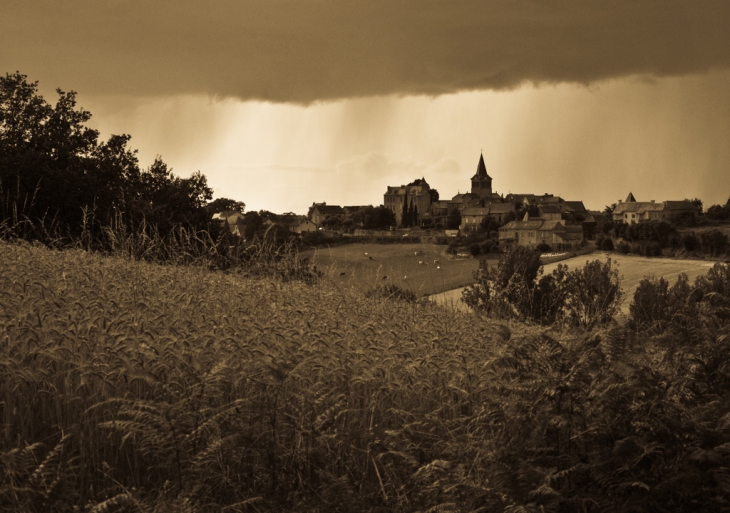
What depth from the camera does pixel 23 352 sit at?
20.1 ft

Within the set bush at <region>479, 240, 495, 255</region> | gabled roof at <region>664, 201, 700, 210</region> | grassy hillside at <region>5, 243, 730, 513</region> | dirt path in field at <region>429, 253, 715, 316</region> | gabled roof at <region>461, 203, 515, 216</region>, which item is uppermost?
gabled roof at <region>664, 201, 700, 210</region>

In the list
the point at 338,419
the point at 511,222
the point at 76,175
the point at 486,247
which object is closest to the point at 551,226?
the point at 511,222

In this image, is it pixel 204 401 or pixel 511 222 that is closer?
pixel 204 401

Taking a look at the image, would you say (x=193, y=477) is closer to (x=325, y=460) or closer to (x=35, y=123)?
(x=325, y=460)

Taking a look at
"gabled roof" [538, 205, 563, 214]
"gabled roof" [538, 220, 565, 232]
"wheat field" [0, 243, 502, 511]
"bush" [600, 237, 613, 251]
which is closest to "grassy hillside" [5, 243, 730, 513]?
"wheat field" [0, 243, 502, 511]

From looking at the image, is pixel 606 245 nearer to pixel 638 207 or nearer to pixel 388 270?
pixel 638 207

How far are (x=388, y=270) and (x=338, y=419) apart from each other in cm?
1241

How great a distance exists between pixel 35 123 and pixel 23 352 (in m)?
38.2

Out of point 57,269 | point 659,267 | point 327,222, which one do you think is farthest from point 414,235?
point 57,269

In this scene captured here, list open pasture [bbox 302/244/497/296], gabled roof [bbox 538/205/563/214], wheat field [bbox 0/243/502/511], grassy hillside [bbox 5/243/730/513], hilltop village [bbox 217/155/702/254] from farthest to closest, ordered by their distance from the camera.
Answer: gabled roof [bbox 538/205/563/214], hilltop village [bbox 217/155/702/254], open pasture [bbox 302/244/497/296], wheat field [bbox 0/243/502/511], grassy hillside [bbox 5/243/730/513]

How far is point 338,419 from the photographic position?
6.41 m

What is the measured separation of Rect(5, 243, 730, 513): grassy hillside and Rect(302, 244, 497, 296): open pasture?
5.29 meters

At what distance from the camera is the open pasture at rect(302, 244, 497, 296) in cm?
1369

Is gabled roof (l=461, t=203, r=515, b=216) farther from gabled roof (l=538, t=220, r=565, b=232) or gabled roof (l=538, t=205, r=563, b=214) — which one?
gabled roof (l=538, t=220, r=565, b=232)
